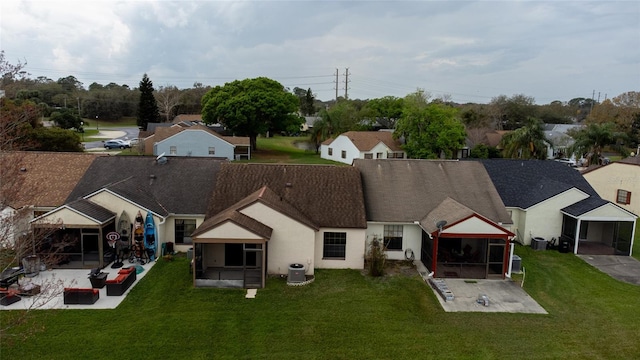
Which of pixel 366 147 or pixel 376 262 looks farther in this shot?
pixel 366 147

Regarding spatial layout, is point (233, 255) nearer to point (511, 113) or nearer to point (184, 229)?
point (184, 229)

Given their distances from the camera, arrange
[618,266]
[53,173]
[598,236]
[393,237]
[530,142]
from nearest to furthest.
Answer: [393,237] < [618,266] < [53,173] < [598,236] < [530,142]

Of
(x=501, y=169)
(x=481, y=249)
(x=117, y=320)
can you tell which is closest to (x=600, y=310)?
(x=481, y=249)

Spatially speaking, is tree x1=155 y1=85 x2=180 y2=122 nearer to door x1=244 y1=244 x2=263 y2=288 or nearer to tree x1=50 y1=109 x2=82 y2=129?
tree x1=50 y1=109 x2=82 y2=129

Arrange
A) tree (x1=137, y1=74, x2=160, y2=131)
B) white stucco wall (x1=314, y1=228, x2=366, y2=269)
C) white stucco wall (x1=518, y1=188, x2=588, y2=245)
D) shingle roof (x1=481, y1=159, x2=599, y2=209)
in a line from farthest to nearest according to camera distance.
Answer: tree (x1=137, y1=74, x2=160, y2=131) → shingle roof (x1=481, y1=159, x2=599, y2=209) → white stucco wall (x1=518, y1=188, x2=588, y2=245) → white stucco wall (x1=314, y1=228, x2=366, y2=269)

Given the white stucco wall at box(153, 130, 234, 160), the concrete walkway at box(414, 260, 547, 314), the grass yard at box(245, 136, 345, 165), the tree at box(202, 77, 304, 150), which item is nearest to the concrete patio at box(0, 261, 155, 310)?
the concrete walkway at box(414, 260, 547, 314)

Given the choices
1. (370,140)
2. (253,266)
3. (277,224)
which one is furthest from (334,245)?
(370,140)
